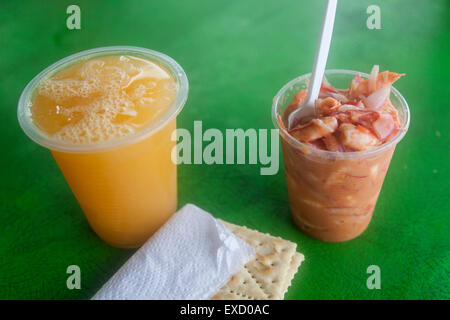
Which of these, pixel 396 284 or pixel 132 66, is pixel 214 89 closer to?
pixel 132 66

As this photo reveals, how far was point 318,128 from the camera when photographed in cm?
111

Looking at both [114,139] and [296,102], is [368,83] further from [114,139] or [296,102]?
[114,139]

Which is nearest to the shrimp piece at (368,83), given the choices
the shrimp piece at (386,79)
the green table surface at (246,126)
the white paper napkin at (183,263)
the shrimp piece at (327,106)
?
the shrimp piece at (386,79)

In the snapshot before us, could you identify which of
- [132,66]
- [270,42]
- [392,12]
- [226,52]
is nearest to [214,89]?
[226,52]

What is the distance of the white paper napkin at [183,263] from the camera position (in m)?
1.14

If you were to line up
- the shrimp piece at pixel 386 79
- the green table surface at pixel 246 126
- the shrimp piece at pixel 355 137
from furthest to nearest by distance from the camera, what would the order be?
the green table surface at pixel 246 126 < the shrimp piece at pixel 386 79 < the shrimp piece at pixel 355 137

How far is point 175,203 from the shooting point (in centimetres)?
147

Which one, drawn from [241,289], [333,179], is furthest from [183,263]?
[333,179]

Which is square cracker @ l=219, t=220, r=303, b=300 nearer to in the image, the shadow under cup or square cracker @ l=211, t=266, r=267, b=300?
square cracker @ l=211, t=266, r=267, b=300

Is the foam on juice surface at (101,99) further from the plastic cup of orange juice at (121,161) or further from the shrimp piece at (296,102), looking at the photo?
the shrimp piece at (296,102)

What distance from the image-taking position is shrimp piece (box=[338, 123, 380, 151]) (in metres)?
1.09

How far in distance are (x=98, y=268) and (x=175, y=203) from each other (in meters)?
0.32
